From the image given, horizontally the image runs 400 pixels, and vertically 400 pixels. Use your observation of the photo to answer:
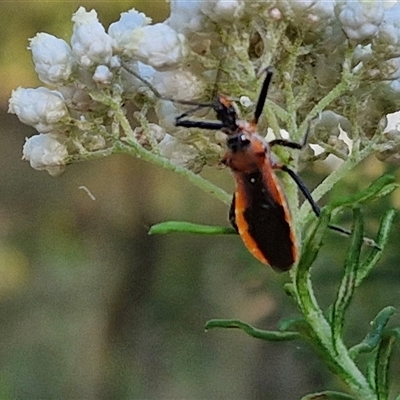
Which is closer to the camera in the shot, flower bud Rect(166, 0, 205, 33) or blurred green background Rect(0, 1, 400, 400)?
flower bud Rect(166, 0, 205, 33)

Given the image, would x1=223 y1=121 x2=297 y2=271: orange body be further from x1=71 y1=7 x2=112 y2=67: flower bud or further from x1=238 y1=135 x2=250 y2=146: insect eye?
x1=71 y1=7 x2=112 y2=67: flower bud

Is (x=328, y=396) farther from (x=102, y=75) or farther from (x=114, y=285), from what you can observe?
(x=114, y=285)

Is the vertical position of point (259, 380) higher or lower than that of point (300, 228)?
lower

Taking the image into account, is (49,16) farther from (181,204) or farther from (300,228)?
(300,228)

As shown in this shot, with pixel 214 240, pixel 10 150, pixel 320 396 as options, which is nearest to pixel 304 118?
pixel 320 396

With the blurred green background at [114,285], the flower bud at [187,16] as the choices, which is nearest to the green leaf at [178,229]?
the flower bud at [187,16]

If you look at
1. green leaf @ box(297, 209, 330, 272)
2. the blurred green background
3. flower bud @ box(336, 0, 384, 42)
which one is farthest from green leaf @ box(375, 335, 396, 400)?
the blurred green background
